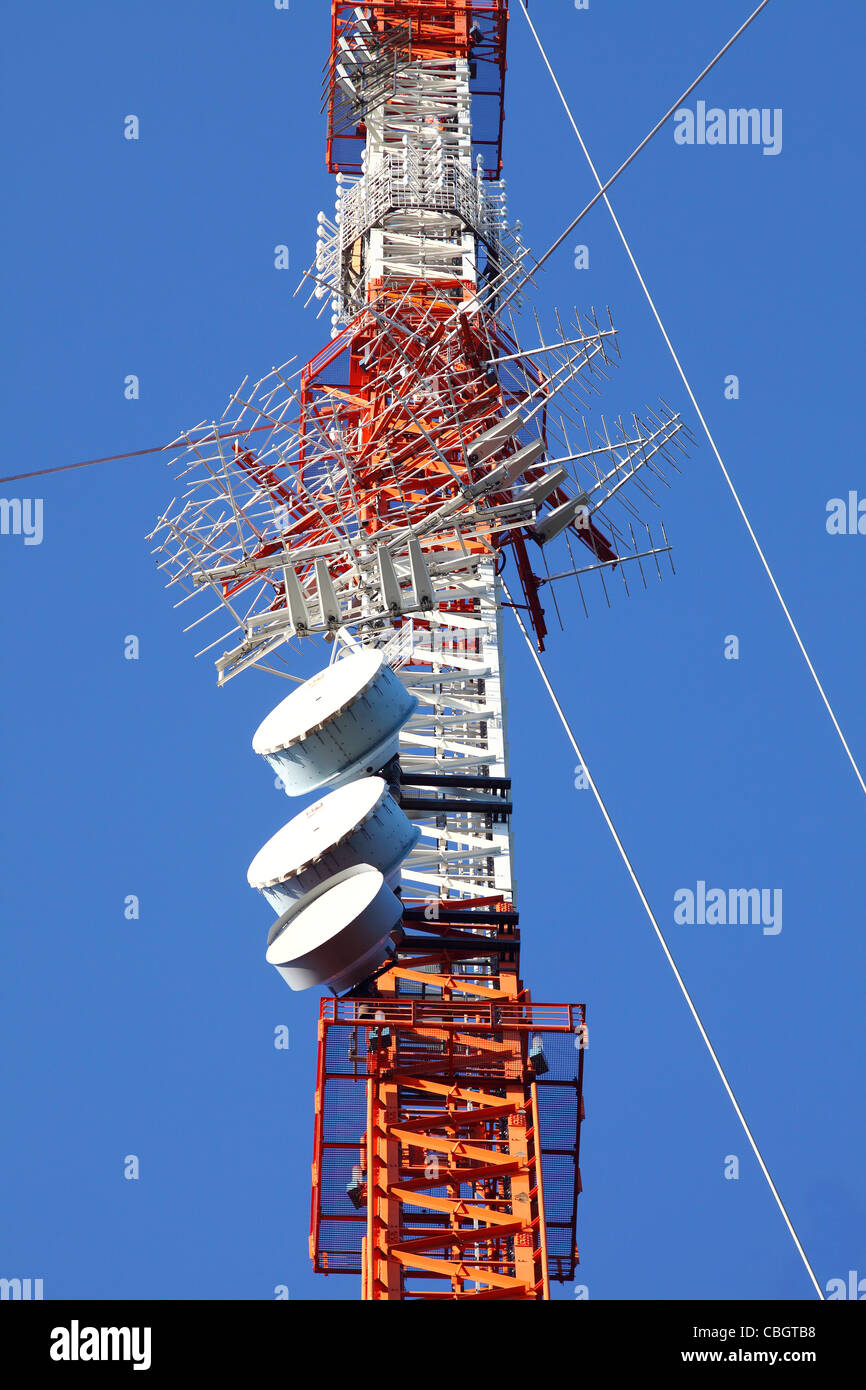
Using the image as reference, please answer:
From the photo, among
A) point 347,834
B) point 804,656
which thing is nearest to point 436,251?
point 804,656

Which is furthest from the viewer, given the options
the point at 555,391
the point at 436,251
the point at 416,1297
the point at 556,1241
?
the point at 436,251

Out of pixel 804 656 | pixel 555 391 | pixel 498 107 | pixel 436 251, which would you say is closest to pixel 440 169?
pixel 436 251

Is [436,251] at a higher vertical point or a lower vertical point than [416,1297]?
higher

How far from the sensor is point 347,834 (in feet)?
139

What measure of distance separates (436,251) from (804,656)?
783 inches

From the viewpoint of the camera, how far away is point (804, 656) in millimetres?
49938

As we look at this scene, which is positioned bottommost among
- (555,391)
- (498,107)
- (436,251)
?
(555,391)

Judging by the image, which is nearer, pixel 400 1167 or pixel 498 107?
pixel 400 1167

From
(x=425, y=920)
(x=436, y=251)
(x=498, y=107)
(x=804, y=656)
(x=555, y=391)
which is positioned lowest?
(x=425, y=920)
